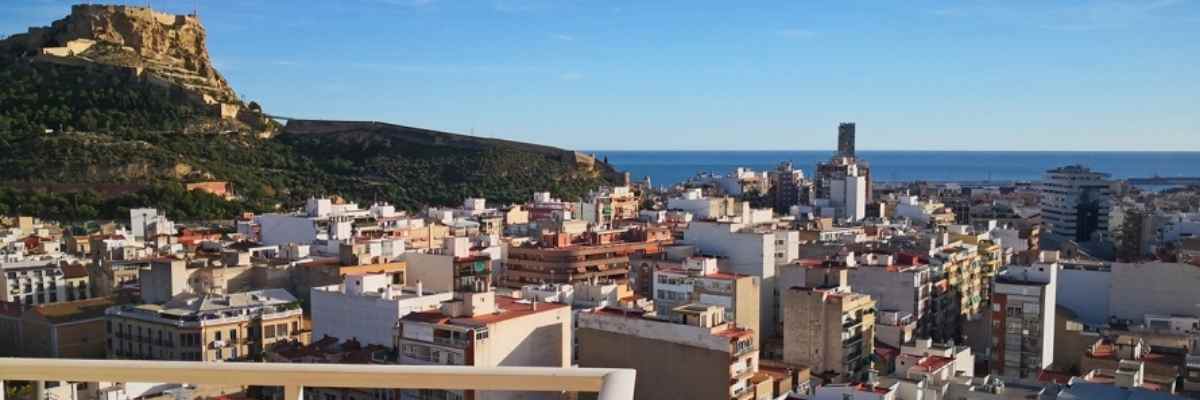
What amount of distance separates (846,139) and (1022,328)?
59.9m

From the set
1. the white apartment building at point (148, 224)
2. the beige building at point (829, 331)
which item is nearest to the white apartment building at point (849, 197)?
the beige building at point (829, 331)

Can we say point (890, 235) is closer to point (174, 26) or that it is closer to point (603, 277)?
point (603, 277)

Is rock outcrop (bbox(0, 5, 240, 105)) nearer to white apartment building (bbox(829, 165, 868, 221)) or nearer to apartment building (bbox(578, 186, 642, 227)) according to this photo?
apartment building (bbox(578, 186, 642, 227))

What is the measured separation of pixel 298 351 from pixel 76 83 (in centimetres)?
3654

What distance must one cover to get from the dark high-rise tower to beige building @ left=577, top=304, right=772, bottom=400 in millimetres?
63393

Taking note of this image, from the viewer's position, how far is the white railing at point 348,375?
1.57m

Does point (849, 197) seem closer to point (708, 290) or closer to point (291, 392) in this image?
point (708, 290)

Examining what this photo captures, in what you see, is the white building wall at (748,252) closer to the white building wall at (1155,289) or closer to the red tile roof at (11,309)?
the white building wall at (1155,289)

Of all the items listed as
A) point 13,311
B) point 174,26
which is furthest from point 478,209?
point 174,26

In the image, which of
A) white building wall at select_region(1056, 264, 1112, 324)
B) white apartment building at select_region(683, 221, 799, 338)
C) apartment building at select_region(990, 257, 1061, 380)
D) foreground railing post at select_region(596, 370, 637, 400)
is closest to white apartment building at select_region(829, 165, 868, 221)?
white building wall at select_region(1056, 264, 1112, 324)

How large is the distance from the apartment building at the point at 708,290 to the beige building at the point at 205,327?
6763 mm

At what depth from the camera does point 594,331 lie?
15172 mm

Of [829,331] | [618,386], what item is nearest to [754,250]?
[829,331]

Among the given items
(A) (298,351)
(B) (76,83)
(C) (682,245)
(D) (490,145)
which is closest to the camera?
(A) (298,351)
